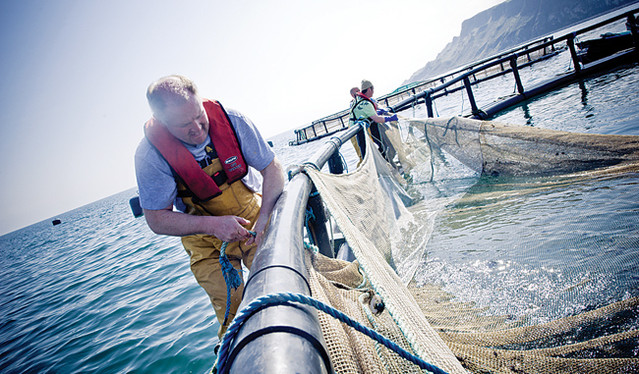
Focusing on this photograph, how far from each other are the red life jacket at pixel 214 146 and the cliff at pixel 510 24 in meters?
174

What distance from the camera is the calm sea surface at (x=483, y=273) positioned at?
195 cm

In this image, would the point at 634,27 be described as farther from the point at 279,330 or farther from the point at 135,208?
the point at 135,208

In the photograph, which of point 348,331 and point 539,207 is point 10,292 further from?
point 539,207

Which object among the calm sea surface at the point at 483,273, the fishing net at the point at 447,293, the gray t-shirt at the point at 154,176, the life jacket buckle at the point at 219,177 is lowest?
the calm sea surface at the point at 483,273

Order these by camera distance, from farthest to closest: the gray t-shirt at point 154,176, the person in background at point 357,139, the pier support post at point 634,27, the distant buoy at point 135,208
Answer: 1. the pier support post at point 634,27
2. the person in background at point 357,139
3. the distant buoy at point 135,208
4. the gray t-shirt at point 154,176

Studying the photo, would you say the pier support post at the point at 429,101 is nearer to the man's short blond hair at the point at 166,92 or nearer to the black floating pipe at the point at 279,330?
the man's short blond hair at the point at 166,92

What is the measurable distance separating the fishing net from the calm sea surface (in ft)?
0.56

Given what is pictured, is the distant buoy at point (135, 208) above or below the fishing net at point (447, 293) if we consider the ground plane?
above

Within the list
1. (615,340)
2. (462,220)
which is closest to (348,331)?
(615,340)

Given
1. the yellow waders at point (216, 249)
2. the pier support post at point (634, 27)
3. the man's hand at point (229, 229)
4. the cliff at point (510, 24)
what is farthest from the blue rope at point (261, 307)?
the cliff at point (510, 24)

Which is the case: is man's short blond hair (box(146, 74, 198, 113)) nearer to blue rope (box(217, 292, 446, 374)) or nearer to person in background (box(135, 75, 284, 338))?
person in background (box(135, 75, 284, 338))

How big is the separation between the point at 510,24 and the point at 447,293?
20380cm

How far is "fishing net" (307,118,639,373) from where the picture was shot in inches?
41.4

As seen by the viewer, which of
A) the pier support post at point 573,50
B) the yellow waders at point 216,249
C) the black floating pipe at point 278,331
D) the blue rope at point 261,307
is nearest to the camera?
the black floating pipe at point 278,331
